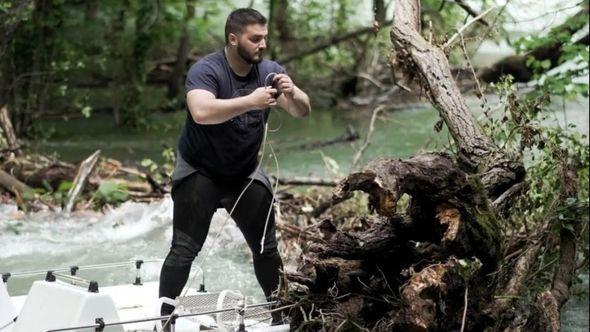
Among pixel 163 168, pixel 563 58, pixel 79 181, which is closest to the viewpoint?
pixel 563 58

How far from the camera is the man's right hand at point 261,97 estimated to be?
466 cm

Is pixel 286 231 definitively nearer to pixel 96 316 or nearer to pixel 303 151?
pixel 96 316

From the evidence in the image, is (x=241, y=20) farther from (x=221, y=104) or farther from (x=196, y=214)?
(x=196, y=214)

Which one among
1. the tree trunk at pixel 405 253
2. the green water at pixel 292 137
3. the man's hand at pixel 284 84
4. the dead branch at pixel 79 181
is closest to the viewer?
the tree trunk at pixel 405 253

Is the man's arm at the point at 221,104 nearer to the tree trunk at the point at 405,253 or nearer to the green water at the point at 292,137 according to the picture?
the tree trunk at the point at 405,253

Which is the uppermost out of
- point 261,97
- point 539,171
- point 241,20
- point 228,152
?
point 241,20

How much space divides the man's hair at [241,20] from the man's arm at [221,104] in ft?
1.15

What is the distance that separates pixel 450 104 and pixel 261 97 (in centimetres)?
152

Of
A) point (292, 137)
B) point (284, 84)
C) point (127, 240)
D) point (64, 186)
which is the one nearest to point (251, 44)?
point (284, 84)

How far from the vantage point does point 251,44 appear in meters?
4.96

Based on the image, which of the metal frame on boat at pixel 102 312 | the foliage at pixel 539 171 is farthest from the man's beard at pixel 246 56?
the foliage at pixel 539 171

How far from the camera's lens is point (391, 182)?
4.45 meters

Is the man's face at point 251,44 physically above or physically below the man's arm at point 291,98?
above

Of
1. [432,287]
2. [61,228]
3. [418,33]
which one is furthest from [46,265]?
[432,287]
